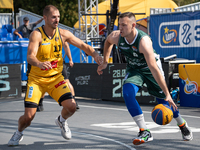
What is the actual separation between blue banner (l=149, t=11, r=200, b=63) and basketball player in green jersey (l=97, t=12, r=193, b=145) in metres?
10.3

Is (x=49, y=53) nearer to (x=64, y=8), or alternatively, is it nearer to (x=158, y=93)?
(x=158, y=93)

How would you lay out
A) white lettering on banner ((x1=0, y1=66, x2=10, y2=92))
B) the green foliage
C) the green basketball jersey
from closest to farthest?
1. the green basketball jersey
2. white lettering on banner ((x1=0, y1=66, x2=10, y2=92))
3. the green foliage

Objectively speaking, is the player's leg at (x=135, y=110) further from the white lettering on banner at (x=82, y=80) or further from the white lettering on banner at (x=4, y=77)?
the white lettering on banner at (x=4, y=77)

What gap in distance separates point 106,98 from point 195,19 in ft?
21.0

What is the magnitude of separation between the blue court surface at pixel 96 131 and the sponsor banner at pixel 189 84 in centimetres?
27

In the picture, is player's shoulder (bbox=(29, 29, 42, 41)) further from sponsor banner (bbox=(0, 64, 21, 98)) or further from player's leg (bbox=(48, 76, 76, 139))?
sponsor banner (bbox=(0, 64, 21, 98))

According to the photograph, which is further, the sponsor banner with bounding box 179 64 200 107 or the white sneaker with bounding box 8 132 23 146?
the sponsor banner with bounding box 179 64 200 107

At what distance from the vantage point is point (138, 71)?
5281mm

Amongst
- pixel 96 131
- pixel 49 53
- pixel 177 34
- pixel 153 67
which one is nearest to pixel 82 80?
pixel 96 131

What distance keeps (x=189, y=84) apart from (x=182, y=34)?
6636 mm

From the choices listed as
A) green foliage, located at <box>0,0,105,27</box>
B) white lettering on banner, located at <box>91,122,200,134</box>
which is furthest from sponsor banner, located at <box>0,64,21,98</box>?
green foliage, located at <box>0,0,105,27</box>

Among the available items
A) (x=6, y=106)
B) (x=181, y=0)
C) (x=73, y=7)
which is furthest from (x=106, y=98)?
(x=181, y=0)

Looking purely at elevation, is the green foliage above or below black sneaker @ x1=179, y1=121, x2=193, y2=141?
above

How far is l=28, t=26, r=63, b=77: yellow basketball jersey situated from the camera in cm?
507
